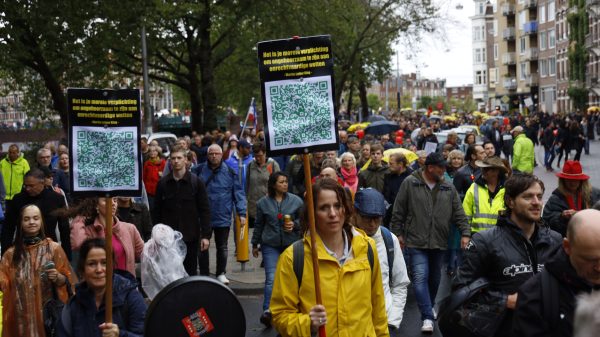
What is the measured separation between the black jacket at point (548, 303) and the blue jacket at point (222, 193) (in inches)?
321

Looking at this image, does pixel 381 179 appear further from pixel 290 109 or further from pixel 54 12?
pixel 54 12

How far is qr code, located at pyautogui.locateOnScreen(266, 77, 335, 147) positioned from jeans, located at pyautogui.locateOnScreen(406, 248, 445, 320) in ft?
13.0

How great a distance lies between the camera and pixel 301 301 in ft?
15.8

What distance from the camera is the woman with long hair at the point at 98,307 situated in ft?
17.7

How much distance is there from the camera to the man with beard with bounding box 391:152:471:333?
9.20 meters

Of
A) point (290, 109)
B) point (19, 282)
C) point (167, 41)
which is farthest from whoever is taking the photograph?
point (167, 41)

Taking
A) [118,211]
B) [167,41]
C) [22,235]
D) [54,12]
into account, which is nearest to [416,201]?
[118,211]

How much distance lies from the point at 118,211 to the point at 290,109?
4.25 m

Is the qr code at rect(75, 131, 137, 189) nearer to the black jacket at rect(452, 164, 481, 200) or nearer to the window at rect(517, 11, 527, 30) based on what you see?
the black jacket at rect(452, 164, 481, 200)

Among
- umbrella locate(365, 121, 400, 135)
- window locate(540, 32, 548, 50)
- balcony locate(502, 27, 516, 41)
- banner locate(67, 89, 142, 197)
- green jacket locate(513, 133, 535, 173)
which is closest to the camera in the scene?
banner locate(67, 89, 142, 197)

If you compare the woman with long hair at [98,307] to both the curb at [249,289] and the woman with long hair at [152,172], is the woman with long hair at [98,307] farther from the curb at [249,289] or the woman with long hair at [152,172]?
the woman with long hair at [152,172]

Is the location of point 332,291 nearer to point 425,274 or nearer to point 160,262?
point 160,262

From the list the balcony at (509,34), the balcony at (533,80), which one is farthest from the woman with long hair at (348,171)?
the balcony at (509,34)

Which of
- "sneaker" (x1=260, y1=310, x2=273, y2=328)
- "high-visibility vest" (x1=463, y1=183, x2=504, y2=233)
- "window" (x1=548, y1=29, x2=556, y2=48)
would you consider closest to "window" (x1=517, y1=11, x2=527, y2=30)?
"window" (x1=548, y1=29, x2=556, y2=48)
